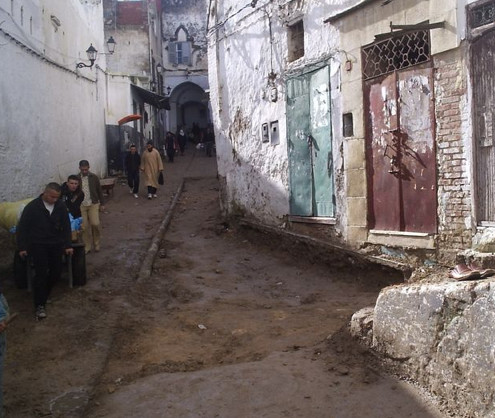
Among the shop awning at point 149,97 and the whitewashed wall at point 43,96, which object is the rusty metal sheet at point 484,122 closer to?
the whitewashed wall at point 43,96

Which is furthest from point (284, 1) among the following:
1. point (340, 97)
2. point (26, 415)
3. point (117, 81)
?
point (117, 81)

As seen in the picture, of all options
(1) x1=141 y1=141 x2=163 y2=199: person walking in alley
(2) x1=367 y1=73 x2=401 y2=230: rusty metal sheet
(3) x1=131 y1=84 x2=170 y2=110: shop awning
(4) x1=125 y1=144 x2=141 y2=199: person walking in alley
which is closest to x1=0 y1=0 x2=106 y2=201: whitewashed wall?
(4) x1=125 y1=144 x2=141 y2=199: person walking in alley

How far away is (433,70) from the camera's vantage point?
682 cm

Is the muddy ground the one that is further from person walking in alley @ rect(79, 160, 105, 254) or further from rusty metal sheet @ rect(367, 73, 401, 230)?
rusty metal sheet @ rect(367, 73, 401, 230)

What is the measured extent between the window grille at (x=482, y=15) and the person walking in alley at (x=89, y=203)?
598 centimetres

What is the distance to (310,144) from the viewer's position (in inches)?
367

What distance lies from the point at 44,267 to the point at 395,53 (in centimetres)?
515

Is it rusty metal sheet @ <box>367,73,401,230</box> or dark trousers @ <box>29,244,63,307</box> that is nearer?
dark trousers @ <box>29,244,63,307</box>

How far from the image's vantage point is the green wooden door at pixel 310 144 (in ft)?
29.1

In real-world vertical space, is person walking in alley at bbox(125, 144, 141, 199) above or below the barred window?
below

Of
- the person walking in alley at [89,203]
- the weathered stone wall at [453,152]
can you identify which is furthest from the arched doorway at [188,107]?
the weathered stone wall at [453,152]

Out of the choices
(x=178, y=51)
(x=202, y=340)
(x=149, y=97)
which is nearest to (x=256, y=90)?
(x=202, y=340)

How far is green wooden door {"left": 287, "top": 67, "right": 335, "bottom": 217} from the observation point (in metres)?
8.87

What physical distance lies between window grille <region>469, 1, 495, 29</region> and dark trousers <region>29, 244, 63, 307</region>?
540 centimetres
